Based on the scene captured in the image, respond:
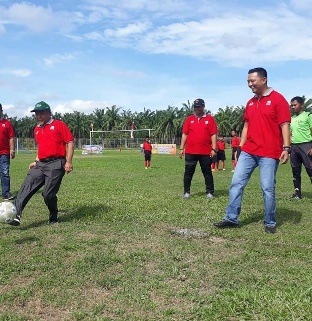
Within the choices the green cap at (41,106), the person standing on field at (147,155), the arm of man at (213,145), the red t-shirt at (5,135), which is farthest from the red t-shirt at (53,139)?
the person standing on field at (147,155)

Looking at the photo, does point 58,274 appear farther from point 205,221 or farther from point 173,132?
point 173,132

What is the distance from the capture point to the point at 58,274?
3811mm

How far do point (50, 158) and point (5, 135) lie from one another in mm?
2980

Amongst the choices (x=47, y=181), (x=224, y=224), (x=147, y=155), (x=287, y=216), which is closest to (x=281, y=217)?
(x=287, y=216)

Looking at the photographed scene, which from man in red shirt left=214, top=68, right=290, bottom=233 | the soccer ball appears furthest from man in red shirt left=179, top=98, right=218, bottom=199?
the soccer ball

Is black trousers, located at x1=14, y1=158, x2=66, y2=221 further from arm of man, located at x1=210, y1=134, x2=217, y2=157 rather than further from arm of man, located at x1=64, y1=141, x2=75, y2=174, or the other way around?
arm of man, located at x1=210, y1=134, x2=217, y2=157

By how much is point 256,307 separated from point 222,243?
1.81 m

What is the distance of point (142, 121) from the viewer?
316 feet

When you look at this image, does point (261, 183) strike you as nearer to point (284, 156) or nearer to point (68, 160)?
point (284, 156)

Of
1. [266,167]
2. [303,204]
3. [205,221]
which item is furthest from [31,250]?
[303,204]

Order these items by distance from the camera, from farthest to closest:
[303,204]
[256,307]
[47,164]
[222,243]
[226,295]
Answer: [303,204]
[47,164]
[222,243]
[226,295]
[256,307]

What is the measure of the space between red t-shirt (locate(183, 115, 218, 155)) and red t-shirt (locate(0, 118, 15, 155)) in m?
3.66

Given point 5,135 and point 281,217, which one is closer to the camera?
point 281,217

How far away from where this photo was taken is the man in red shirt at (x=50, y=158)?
5.89m
